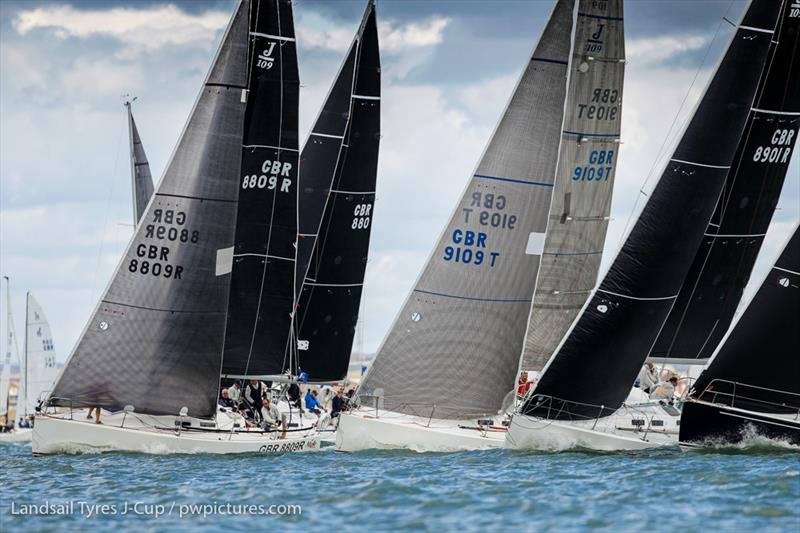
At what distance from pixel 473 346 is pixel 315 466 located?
428 centimetres

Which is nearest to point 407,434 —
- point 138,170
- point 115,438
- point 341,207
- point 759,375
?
point 115,438

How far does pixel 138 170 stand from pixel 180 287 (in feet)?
44.3

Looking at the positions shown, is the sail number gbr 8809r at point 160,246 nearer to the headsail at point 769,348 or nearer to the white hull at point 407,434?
the white hull at point 407,434

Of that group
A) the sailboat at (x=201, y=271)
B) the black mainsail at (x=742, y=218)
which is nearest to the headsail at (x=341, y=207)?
the sailboat at (x=201, y=271)

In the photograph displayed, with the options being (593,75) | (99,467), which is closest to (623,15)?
(593,75)

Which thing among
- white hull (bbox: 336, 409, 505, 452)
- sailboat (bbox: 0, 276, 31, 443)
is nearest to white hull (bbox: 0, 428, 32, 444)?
sailboat (bbox: 0, 276, 31, 443)

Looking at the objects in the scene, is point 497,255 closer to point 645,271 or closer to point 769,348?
point 645,271

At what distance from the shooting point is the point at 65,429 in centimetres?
2569

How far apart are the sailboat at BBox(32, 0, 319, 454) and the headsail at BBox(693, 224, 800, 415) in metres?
9.06

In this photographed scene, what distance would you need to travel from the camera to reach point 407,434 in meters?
26.5

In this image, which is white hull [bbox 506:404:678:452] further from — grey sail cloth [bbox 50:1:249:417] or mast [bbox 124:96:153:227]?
mast [bbox 124:96:153:227]

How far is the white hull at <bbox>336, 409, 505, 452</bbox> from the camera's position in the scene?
26.4m

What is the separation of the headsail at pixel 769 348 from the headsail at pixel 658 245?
5.08 ft

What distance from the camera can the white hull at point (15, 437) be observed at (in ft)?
174
